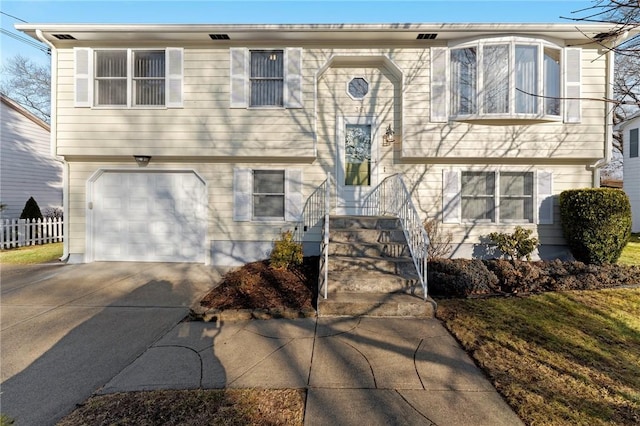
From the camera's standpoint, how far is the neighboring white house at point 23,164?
40.9 feet

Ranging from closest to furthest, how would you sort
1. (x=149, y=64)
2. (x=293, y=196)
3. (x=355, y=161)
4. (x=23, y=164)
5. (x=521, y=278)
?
(x=521, y=278) → (x=149, y=64) → (x=293, y=196) → (x=355, y=161) → (x=23, y=164)

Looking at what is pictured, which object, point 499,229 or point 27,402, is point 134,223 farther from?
point 499,229

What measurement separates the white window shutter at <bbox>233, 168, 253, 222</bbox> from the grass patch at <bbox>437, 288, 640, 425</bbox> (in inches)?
196

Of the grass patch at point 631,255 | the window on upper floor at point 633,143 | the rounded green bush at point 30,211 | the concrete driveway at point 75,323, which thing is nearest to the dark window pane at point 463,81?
the grass patch at point 631,255

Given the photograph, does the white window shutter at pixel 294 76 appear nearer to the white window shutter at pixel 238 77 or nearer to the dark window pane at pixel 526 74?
the white window shutter at pixel 238 77

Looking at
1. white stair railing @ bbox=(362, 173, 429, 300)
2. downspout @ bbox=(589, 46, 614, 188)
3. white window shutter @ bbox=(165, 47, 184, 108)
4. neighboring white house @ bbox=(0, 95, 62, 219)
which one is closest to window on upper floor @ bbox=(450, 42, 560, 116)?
downspout @ bbox=(589, 46, 614, 188)

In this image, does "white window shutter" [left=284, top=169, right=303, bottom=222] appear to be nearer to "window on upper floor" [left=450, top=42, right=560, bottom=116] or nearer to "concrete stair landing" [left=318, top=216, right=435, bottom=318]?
"concrete stair landing" [left=318, top=216, right=435, bottom=318]

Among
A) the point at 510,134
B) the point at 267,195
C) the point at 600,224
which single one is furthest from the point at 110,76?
the point at 600,224

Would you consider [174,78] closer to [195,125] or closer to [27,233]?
[195,125]

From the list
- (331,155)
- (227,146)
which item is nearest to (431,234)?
(331,155)

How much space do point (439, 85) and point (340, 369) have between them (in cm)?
667

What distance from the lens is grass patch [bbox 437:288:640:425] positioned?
2.45 meters

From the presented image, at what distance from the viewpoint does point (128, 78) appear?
23.4 ft

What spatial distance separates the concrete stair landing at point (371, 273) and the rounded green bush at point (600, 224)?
13.6 feet
